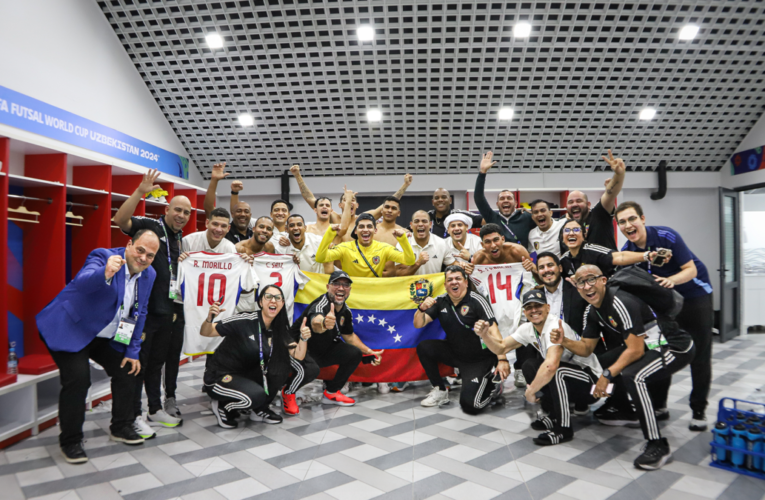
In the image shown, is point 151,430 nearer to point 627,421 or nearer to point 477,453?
point 477,453

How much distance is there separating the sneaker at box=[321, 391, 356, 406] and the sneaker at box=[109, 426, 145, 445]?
5.09 feet

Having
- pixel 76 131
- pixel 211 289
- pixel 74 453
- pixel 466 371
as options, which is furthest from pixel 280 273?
pixel 76 131

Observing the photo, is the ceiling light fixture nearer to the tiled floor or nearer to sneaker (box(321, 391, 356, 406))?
the tiled floor

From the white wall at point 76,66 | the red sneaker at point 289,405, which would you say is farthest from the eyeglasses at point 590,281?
the white wall at point 76,66

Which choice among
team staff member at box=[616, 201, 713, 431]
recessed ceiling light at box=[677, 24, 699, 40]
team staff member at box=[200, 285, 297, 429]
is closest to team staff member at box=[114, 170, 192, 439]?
team staff member at box=[200, 285, 297, 429]

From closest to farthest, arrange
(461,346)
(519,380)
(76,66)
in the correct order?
(461,346)
(519,380)
(76,66)

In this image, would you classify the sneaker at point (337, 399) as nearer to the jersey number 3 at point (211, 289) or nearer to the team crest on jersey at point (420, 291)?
the team crest on jersey at point (420, 291)

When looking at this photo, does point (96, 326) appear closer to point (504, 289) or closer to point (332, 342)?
point (332, 342)

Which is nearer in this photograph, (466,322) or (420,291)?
(466,322)

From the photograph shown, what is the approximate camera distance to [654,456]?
2723mm

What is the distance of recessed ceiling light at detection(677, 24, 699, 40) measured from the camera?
235 inches

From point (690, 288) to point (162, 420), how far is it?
4314 millimetres

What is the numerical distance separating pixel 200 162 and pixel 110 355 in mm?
5882

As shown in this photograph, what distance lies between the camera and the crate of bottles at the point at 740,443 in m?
2.56
